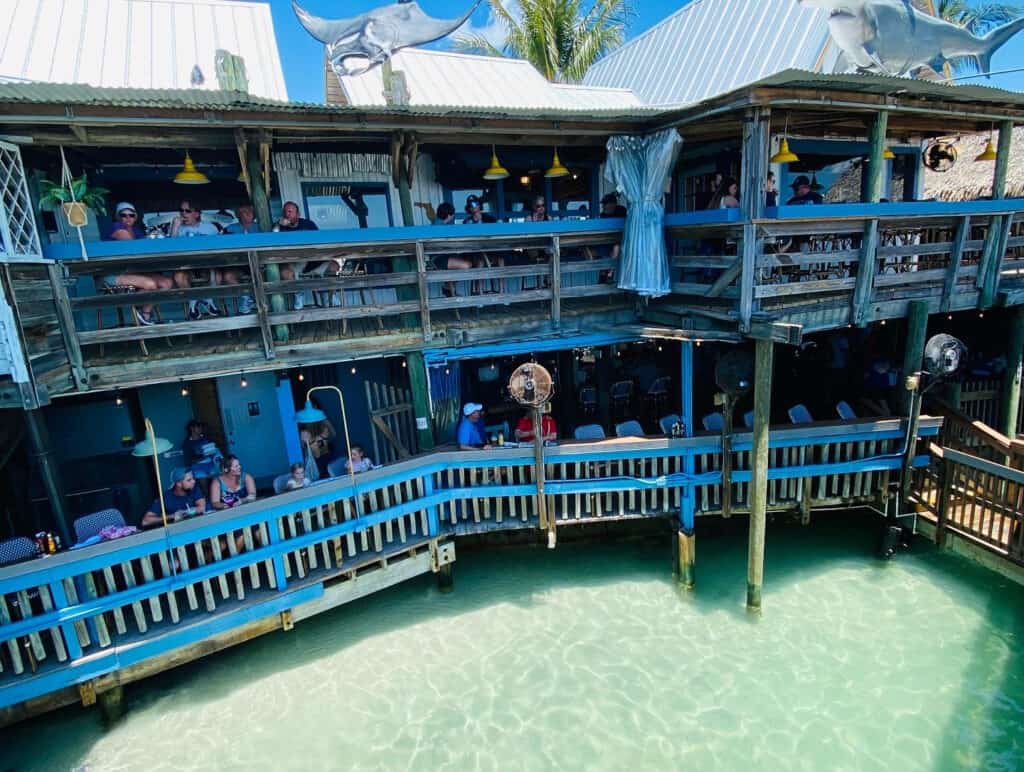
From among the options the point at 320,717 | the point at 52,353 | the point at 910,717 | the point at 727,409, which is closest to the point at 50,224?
the point at 52,353

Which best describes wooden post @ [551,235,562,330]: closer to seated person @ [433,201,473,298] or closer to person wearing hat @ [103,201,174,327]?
seated person @ [433,201,473,298]

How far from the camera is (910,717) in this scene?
6.90 m

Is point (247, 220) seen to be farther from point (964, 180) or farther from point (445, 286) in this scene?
point (964, 180)

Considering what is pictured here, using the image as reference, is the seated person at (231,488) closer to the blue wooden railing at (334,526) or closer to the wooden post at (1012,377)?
the blue wooden railing at (334,526)

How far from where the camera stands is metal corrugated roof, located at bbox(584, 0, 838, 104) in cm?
1222

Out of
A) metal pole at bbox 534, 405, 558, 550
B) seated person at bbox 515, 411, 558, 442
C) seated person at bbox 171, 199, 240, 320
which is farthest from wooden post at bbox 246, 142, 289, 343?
seated person at bbox 515, 411, 558, 442

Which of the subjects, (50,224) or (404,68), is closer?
(50,224)

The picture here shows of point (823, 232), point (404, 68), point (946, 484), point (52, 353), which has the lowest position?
point (946, 484)

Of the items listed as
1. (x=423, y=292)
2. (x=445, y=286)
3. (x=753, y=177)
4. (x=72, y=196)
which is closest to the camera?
(x=72, y=196)

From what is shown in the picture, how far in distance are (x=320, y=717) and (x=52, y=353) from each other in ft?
18.4

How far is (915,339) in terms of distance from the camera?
30.4 ft

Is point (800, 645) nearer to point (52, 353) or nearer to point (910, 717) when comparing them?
point (910, 717)

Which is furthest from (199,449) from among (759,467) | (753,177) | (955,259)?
(955,259)

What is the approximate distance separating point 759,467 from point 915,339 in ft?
11.9
